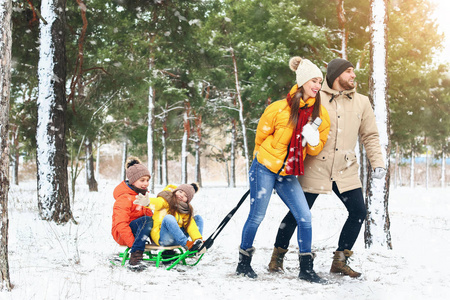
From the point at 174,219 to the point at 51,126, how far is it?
412cm

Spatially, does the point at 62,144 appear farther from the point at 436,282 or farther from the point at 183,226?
the point at 436,282

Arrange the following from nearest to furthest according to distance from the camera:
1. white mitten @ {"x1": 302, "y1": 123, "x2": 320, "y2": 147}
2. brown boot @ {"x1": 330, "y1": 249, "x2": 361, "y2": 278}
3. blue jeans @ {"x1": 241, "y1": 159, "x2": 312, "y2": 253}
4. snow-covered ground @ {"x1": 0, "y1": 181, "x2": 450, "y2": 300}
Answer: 1. snow-covered ground @ {"x1": 0, "y1": 181, "x2": 450, "y2": 300}
2. white mitten @ {"x1": 302, "y1": 123, "x2": 320, "y2": 147}
3. blue jeans @ {"x1": 241, "y1": 159, "x2": 312, "y2": 253}
4. brown boot @ {"x1": 330, "y1": 249, "x2": 361, "y2": 278}

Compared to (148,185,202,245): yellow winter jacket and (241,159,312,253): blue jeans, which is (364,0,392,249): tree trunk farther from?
(148,185,202,245): yellow winter jacket

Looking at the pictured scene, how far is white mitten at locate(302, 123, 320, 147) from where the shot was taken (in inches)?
150

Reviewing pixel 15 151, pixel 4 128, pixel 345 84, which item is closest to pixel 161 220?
pixel 4 128

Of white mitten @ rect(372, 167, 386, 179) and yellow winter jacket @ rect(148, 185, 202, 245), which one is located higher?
white mitten @ rect(372, 167, 386, 179)

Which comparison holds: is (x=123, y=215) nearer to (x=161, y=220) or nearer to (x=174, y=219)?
(x=161, y=220)

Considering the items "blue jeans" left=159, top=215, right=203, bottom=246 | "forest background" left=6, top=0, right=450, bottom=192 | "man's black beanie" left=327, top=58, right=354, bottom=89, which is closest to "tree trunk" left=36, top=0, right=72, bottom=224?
"forest background" left=6, top=0, right=450, bottom=192

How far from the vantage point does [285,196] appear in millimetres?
3977

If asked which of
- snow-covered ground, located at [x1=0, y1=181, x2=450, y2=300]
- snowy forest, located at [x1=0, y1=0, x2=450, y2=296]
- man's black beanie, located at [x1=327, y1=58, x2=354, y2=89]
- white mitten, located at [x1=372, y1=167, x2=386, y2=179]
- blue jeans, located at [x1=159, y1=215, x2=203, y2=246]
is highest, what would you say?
snowy forest, located at [x1=0, y1=0, x2=450, y2=296]

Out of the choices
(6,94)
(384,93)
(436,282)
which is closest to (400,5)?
(384,93)

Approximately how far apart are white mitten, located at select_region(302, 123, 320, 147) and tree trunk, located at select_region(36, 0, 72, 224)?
16.8 ft

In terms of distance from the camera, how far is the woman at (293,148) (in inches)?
153

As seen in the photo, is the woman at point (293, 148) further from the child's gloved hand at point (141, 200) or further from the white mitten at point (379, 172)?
the child's gloved hand at point (141, 200)
